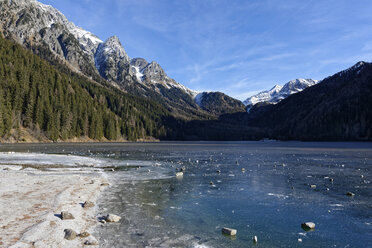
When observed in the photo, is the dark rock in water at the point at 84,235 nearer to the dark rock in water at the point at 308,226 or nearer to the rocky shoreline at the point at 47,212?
the rocky shoreline at the point at 47,212

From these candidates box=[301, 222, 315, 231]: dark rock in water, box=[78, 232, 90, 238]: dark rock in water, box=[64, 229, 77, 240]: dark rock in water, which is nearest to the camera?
box=[64, 229, 77, 240]: dark rock in water

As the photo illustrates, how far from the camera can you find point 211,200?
19047mm

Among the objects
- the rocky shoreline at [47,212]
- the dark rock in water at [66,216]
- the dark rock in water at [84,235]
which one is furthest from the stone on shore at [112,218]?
the dark rock in water at [84,235]

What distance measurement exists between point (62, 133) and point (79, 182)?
14000 centimetres

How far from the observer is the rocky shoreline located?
10742mm

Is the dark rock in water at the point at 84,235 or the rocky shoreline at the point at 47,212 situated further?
the dark rock in water at the point at 84,235

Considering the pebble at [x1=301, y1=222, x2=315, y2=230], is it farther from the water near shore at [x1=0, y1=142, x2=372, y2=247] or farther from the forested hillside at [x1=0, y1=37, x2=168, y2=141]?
the forested hillside at [x1=0, y1=37, x2=168, y2=141]

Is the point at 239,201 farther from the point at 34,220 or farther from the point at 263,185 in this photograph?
the point at 34,220

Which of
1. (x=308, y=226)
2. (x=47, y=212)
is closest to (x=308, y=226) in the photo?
(x=308, y=226)

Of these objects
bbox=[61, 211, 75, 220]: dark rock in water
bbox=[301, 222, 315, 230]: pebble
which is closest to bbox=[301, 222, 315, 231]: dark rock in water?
bbox=[301, 222, 315, 230]: pebble

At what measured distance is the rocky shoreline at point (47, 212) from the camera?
10.7 meters

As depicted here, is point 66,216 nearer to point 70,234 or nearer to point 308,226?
point 70,234

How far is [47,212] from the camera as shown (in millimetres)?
14508

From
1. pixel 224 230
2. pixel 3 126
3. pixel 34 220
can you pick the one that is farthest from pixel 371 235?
pixel 3 126
